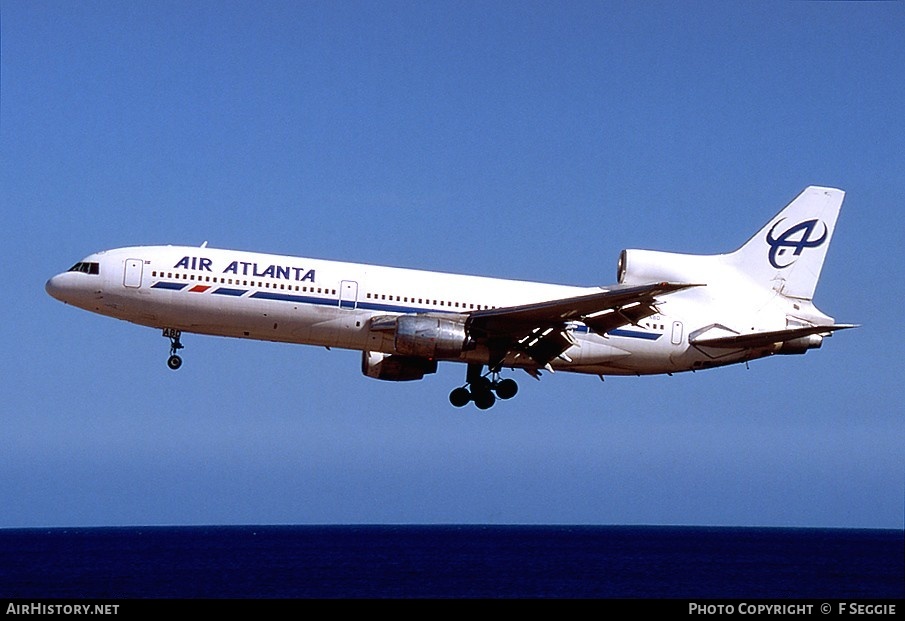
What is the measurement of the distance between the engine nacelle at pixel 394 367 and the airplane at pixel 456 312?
2.1 inches

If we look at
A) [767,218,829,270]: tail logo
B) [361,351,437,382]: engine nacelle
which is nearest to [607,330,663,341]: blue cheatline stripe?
[361,351,437,382]: engine nacelle

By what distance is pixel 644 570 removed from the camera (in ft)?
577

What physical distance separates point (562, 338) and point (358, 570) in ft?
437

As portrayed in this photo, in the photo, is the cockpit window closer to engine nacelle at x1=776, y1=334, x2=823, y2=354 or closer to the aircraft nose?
the aircraft nose

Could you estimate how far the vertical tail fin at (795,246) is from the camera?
51188mm

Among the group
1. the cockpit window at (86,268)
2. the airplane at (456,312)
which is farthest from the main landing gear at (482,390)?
the cockpit window at (86,268)

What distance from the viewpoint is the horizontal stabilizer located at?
46969 millimetres

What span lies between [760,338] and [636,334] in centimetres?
507

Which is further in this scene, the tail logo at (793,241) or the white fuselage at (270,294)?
the tail logo at (793,241)

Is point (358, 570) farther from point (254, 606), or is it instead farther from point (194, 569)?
point (254, 606)

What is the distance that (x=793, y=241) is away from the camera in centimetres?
5222

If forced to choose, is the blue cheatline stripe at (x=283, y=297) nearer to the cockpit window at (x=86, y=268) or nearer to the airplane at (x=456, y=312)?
the airplane at (x=456, y=312)

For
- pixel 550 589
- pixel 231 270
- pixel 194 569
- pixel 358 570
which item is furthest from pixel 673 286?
pixel 194 569

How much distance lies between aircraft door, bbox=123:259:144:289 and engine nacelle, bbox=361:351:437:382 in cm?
947
